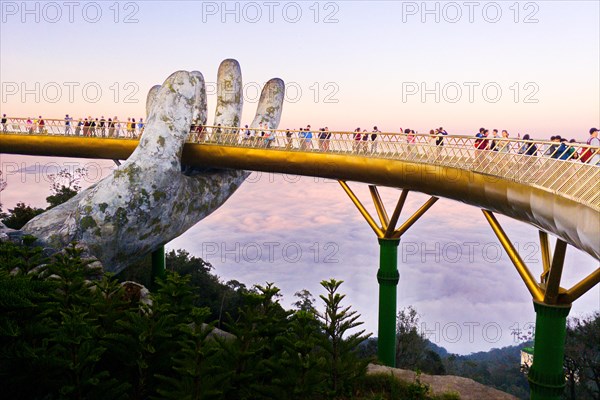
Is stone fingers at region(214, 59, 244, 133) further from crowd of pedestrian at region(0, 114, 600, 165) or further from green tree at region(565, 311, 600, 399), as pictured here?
green tree at region(565, 311, 600, 399)

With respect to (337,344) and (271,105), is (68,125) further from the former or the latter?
(337,344)

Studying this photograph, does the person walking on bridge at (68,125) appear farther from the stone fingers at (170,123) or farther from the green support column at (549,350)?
the green support column at (549,350)

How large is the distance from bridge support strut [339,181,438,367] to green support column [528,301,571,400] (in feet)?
28.3

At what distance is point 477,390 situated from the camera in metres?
14.0

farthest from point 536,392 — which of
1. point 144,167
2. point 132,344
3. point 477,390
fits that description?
point 144,167

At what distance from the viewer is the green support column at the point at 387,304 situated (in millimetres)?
21312

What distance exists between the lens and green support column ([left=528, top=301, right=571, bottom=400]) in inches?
487

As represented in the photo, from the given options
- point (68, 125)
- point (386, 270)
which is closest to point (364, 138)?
point (386, 270)

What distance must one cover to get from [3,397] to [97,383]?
5.86ft

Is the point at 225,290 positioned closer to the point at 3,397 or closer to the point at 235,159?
the point at 235,159

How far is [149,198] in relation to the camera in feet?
75.6

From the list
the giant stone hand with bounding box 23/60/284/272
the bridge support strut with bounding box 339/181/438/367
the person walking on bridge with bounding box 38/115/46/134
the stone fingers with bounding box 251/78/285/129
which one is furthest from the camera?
the person walking on bridge with bounding box 38/115/46/134

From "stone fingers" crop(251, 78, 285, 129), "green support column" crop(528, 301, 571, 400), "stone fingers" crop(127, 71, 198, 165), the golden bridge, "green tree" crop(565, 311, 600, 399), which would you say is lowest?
"green tree" crop(565, 311, 600, 399)

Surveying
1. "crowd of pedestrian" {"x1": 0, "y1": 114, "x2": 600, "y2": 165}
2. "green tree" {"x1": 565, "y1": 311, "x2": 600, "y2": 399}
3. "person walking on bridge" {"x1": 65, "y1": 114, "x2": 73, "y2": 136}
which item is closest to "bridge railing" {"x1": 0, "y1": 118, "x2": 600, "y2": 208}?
"crowd of pedestrian" {"x1": 0, "y1": 114, "x2": 600, "y2": 165}
